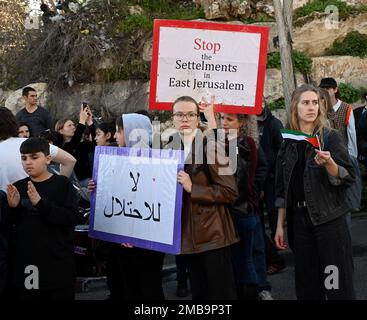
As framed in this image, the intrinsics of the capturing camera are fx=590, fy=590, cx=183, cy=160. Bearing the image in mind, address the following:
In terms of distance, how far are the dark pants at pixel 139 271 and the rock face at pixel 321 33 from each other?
9101 millimetres

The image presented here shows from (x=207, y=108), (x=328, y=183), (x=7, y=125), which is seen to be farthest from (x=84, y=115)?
(x=328, y=183)

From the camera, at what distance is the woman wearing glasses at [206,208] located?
3820mm

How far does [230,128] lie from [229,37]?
0.73 metres

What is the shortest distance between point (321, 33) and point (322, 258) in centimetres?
942

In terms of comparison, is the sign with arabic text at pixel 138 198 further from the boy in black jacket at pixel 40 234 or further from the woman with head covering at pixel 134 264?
the boy in black jacket at pixel 40 234

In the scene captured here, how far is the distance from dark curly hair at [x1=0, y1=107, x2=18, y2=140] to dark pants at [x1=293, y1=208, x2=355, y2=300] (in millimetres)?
2247

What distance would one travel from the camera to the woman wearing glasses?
382 cm

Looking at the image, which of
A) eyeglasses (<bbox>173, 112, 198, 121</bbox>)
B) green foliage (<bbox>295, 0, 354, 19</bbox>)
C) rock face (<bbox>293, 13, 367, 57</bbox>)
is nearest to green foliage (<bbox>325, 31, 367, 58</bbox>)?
rock face (<bbox>293, 13, 367, 57</bbox>)

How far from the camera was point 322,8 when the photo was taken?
41.4 ft

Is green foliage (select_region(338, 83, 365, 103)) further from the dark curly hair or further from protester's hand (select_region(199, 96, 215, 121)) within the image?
the dark curly hair

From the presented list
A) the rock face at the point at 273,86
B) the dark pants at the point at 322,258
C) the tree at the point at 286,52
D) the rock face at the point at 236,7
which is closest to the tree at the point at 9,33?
the rock face at the point at 236,7

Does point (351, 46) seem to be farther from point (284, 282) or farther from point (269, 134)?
point (284, 282)

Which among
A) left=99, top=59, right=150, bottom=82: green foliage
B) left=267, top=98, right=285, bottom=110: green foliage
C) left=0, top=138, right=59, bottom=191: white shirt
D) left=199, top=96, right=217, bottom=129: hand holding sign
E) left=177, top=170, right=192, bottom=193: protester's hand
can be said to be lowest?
left=177, top=170, right=192, bottom=193: protester's hand

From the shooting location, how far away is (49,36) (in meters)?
12.5
